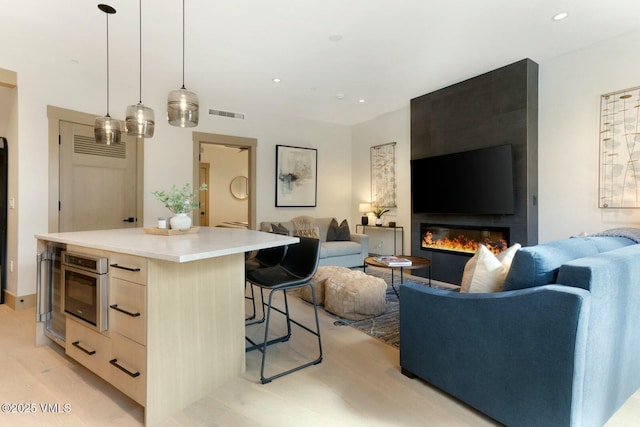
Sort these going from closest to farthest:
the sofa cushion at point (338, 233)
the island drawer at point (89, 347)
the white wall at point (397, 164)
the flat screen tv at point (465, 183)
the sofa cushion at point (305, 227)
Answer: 1. the island drawer at point (89, 347)
2. the flat screen tv at point (465, 183)
3. the sofa cushion at point (305, 227)
4. the white wall at point (397, 164)
5. the sofa cushion at point (338, 233)

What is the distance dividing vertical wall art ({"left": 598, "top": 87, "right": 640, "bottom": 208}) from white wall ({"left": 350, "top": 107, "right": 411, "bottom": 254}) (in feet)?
8.45

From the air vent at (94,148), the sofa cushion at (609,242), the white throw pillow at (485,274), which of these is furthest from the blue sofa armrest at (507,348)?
the air vent at (94,148)

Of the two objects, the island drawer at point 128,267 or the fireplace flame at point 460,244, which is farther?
the fireplace flame at point 460,244

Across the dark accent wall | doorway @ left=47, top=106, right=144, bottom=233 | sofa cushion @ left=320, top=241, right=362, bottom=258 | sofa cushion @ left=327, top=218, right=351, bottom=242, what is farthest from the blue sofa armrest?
doorway @ left=47, top=106, right=144, bottom=233

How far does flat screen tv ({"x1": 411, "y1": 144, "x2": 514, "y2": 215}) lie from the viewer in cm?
389

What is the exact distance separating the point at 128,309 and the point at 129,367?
305mm

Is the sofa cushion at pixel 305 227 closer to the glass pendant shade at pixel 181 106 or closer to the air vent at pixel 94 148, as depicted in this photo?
the air vent at pixel 94 148

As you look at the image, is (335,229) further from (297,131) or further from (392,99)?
(392,99)

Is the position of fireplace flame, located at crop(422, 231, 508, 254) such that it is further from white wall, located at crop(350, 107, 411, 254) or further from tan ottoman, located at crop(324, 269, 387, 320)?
tan ottoman, located at crop(324, 269, 387, 320)

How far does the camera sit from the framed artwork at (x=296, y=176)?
591cm

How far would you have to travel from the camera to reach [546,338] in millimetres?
1382

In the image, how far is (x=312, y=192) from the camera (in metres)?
6.31

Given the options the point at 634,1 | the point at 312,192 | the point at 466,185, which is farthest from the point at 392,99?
the point at 634,1

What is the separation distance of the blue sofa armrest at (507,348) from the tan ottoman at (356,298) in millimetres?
1143
